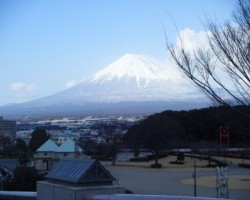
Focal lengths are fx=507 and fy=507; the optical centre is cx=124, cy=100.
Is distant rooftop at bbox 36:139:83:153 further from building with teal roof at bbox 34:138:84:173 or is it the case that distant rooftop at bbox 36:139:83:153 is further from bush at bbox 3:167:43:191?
bush at bbox 3:167:43:191

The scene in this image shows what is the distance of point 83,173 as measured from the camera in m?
6.72

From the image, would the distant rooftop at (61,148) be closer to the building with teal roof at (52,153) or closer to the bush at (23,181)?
the building with teal roof at (52,153)

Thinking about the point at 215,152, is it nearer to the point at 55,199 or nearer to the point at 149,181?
the point at 149,181

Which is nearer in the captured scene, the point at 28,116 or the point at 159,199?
the point at 159,199

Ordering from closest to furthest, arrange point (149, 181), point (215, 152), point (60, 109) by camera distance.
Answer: point (149, 181) → point (215, 152) → point (60, 109)

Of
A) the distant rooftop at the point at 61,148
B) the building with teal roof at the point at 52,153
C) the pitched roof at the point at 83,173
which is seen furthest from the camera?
the distant rooftop at the point at 61,148

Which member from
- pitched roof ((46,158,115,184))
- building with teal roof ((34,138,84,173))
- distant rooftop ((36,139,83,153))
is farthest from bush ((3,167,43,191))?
distant rooftop ((36,139,83,153))

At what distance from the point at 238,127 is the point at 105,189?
290 centimetres

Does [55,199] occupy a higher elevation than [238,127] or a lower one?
lower

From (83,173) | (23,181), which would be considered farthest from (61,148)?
(83,173)

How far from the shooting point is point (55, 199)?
7.03m

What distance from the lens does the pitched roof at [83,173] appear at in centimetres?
676

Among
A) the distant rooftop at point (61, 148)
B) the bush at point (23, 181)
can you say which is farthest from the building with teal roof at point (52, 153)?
the bush at point (23, 181)

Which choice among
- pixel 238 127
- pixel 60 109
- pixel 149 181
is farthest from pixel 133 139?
pixel 60 109
